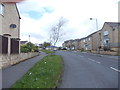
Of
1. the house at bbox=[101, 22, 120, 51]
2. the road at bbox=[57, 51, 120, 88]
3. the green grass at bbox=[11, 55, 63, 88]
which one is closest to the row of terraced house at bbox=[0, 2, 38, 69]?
the green grass at bbox=[11, 55, 63, 88]

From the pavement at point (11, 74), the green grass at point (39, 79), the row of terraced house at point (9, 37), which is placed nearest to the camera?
the green grass at point (39, 79)

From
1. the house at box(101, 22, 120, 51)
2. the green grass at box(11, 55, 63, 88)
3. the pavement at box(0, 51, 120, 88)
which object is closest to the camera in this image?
the green grass at box(11, 55, 63, 88)

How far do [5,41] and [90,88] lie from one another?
8.34 meters

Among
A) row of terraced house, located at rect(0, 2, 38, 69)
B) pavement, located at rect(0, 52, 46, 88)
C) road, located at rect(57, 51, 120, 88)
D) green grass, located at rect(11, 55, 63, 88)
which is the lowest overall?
road, located at rect(57, 51, 120, 88)

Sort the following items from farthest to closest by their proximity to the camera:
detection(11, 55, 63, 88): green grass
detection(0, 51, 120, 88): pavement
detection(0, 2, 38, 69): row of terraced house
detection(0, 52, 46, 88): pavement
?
detection(0, 2, 38, 69): row of terraced house
detection(0, 51, 120, 88): pavement
detection(0, 52, 46, 88): pavement
detection(11, 55, 63, 88): green grass

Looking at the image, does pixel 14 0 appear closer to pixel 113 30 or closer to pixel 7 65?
pixel 7 65

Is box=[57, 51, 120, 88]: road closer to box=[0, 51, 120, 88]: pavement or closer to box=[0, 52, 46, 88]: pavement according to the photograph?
box=[0, 51, 120, 88]: pavement

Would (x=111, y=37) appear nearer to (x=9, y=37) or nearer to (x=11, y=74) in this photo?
(x=9, y=37)

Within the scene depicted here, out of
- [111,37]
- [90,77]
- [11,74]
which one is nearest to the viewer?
[90,77]

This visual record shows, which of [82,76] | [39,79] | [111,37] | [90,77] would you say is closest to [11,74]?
[39,79]

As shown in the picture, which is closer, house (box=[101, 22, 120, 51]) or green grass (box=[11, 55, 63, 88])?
green grass (box=[11, 55, 63, 88])

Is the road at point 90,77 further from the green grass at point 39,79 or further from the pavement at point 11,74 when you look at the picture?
the pavement at point 11,74

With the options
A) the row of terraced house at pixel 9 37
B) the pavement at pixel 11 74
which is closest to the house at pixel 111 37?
the row of terraced house at pixel 9 37

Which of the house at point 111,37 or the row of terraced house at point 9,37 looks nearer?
the row of terraced house at point 9,37
